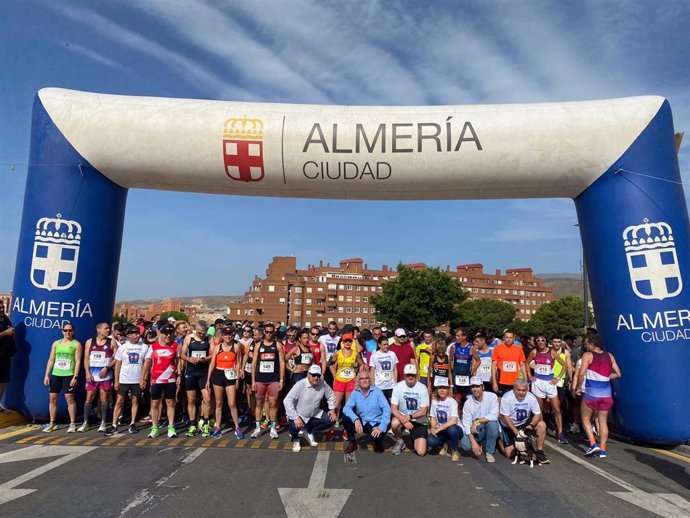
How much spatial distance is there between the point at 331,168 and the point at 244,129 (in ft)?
5.38

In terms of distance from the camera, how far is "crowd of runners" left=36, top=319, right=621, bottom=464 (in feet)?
22.3

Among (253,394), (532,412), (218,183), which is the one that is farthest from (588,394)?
(218,183)

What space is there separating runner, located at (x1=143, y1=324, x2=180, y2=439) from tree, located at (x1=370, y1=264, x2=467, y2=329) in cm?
3965

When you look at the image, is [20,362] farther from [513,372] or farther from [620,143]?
[620,143]

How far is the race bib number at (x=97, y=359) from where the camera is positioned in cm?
779

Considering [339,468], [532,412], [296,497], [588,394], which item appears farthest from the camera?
[588,394]

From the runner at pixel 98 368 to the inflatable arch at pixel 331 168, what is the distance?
509 mm

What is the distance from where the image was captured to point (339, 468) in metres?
5.91

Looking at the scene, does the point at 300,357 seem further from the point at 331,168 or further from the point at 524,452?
the point at 524,452

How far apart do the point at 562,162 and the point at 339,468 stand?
5.99 meters

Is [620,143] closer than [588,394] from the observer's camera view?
No

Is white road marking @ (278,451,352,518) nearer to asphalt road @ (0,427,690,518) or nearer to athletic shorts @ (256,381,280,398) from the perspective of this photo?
asphalt road @ (0,427,690,518)

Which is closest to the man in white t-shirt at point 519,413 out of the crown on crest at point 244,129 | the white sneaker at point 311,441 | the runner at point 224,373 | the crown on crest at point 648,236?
the white sneaker at point 311,441

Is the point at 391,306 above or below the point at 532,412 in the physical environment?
above
